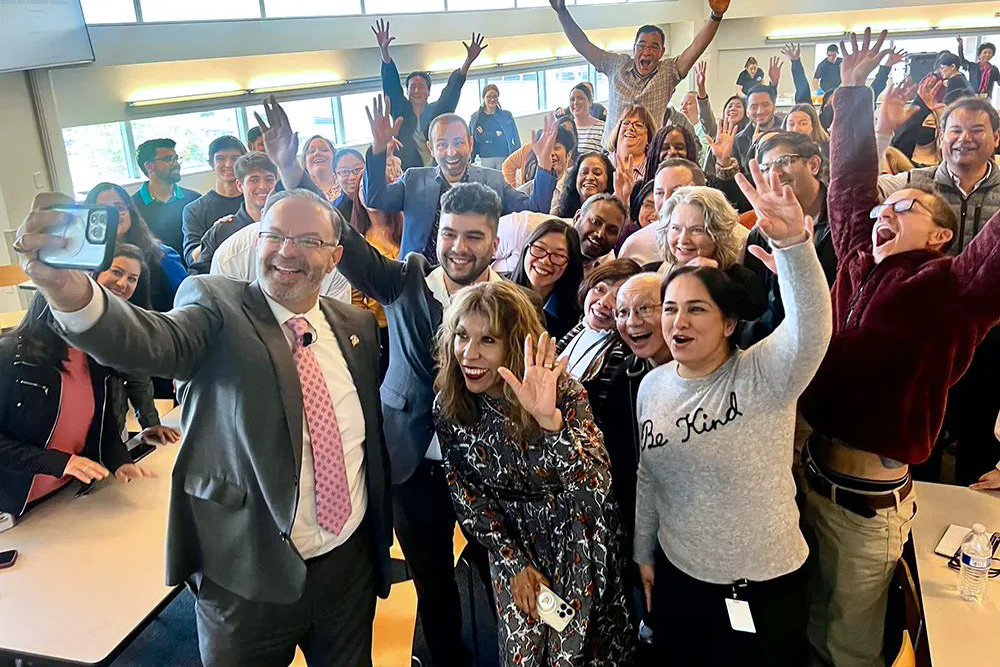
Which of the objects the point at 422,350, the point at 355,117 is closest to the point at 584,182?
the point at 422,350

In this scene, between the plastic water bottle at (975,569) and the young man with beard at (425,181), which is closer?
the plastic water bottle at (975,569)

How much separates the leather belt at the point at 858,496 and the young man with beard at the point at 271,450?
137 centimetres

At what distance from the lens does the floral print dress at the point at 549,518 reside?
1974 mm

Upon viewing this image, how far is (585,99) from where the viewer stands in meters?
5.88

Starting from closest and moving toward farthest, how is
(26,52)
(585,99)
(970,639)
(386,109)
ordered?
(970,639) → (386,109) → (26,52) → (585,99)

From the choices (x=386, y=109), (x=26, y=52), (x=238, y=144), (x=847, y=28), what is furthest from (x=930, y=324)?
(x=847, y=28)

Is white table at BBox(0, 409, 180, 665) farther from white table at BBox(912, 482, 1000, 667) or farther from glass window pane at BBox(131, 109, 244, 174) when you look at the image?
glass window pane at BBox(131, 109, 244, 174)

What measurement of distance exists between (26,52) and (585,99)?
425 cm

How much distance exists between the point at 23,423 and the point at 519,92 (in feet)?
40.3

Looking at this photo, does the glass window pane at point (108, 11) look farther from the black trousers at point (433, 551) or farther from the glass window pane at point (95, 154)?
the black trousers at point (433, 551)

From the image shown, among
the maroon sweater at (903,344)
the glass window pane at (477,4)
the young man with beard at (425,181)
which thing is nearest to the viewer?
the maroon sweater at (903,344)

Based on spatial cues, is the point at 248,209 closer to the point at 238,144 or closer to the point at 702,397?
the point at 238,144

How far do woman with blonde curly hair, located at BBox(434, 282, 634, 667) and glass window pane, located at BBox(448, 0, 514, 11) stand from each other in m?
9.66

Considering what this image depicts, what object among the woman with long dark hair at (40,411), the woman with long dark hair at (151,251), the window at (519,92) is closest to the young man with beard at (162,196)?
the woman with long dark hair at (151,251)
